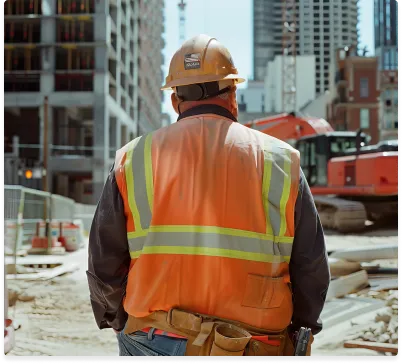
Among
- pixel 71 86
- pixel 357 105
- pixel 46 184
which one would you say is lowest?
pixel 46 184

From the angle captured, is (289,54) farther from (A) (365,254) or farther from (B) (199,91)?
(B) (199,91)

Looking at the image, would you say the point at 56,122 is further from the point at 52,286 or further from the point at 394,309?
the point at 394,309

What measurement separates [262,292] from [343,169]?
11.0 m

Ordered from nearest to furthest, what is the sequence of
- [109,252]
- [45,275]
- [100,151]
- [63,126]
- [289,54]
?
[109,252] < [289,54] < [45,275] < [100,151] < [63,126]

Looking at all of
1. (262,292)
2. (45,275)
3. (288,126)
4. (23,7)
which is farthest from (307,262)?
(288,126)

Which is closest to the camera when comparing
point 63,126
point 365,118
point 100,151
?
point 100,151

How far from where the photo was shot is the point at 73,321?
6215mm

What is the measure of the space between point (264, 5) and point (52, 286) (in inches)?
172

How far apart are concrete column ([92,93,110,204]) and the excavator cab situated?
13.9 feet

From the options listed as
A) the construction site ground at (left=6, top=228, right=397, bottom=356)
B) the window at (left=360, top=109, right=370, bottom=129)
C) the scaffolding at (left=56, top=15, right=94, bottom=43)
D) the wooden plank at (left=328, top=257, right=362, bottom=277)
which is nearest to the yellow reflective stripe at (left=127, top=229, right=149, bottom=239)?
the construction site ground at (left=6, top=228, right=397, bottom=356)

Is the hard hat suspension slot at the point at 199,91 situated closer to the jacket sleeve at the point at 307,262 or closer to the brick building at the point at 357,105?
the jacket sleeve at the point at 307,262

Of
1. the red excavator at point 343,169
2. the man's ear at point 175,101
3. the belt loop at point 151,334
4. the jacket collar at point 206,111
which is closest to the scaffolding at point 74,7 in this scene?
the red excavator at point 343,169

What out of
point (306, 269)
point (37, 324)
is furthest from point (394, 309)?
point (306, 269)

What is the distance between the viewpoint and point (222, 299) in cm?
175
